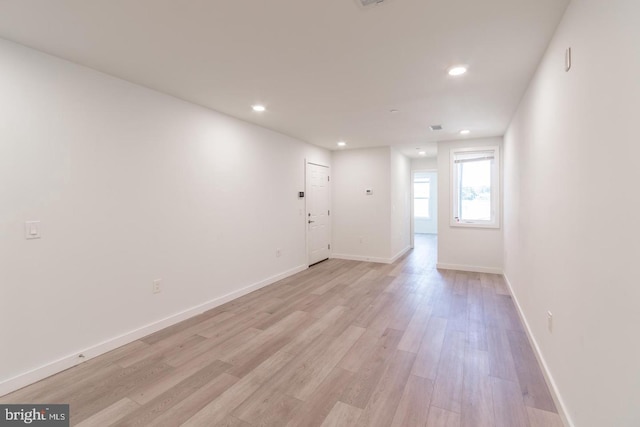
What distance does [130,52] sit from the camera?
2279mm

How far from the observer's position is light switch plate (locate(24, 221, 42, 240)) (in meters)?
2.19

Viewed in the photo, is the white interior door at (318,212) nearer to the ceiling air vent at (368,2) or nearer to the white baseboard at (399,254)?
the white baseboard at (399,254)

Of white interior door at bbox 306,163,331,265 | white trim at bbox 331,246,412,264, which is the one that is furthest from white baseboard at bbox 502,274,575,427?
white interior door at bbox 306,163,331,265

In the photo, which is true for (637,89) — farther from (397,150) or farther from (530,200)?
(397,150)

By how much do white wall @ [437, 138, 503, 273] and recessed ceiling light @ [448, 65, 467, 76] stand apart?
10.3 ft

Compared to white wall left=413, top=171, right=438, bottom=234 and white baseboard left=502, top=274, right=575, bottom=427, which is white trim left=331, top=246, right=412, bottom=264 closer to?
white baseboard left=502, top=274, right=575, bottom=427

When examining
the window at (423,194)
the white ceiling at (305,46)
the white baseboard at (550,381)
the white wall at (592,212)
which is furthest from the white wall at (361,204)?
the window at (423,194)

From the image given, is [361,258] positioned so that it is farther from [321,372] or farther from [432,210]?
[432,210]

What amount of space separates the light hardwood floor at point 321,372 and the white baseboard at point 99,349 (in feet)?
0.22

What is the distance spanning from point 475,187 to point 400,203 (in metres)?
1.82

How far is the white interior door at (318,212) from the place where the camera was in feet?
19.1

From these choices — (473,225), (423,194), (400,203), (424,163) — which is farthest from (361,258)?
(423,194)

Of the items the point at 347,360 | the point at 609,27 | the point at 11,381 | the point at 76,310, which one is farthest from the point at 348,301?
the point at 609,27

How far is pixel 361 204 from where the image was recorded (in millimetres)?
6402
